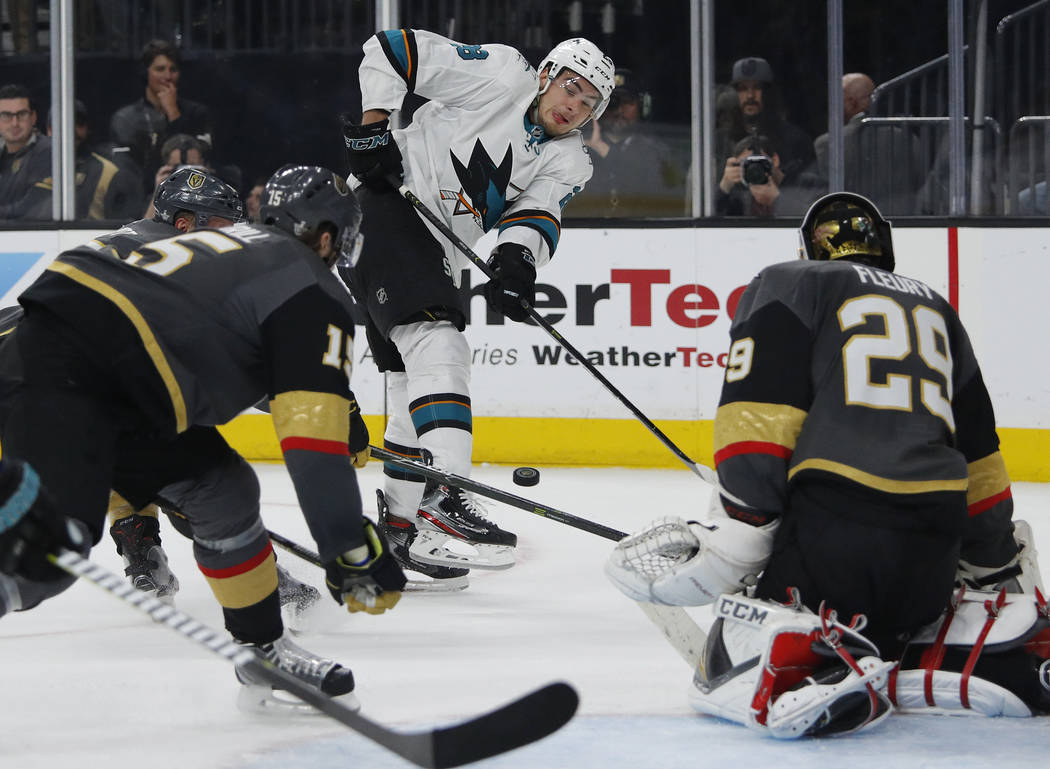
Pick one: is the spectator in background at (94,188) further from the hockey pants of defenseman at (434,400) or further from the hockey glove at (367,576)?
the hockey glove at (367,576)

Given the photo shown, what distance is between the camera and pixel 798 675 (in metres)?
1.99

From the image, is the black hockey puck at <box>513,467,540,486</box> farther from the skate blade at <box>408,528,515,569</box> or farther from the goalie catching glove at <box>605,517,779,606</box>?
the goalie catching glove at <box>605,517,779,606</box>

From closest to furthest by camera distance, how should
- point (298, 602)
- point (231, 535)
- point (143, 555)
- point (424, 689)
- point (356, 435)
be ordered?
point (231, 535), point (424, 689), point (356, 435), point (298, 602), point (143, 555)

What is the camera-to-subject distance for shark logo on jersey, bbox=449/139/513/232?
3.36 m

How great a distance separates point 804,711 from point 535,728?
435 mm

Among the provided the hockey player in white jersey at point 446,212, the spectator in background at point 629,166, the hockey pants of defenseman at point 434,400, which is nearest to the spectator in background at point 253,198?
the spectator in background at point 629,166

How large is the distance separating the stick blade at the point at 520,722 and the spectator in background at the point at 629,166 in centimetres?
330

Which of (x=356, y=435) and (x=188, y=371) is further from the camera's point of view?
(x=356, y=435)

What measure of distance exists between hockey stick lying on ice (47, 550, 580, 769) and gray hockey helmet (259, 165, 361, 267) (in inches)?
21.8

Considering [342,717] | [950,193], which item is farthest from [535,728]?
[950,193]

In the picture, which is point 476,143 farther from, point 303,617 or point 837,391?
point 837,391

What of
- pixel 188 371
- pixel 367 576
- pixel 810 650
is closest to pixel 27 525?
pixel 188 371

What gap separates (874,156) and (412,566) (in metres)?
2.40

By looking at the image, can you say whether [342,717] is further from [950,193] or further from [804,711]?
[950,193]
